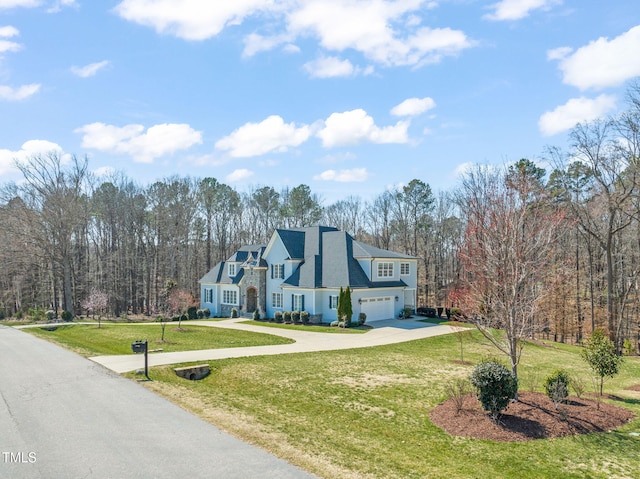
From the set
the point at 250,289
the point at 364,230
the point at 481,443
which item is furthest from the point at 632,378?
the point at 364,230

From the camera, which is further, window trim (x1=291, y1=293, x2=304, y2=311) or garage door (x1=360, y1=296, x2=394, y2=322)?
window trim (x1=291, y1=293, x2=304, y2=311)

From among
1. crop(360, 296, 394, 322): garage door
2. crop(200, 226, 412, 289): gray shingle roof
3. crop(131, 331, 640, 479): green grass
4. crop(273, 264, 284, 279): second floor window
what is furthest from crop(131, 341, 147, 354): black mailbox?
crop(273, 264, 284, 279): second floor window

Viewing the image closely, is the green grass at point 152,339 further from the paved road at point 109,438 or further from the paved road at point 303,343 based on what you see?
the paved road at point 109,438

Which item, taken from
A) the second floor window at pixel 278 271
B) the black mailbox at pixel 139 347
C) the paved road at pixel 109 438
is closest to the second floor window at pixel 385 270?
the second floor window at pixel 278 271

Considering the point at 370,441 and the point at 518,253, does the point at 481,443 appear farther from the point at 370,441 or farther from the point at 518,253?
the point at 518,253

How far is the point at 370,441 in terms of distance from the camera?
331 inches

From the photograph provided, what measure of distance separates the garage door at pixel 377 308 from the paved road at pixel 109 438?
2107 cm

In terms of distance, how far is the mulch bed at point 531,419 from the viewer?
8938mm

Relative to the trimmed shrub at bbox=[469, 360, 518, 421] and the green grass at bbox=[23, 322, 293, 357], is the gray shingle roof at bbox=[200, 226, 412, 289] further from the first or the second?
the trimmed shrub at bbox=[469, 360, 518, 421]

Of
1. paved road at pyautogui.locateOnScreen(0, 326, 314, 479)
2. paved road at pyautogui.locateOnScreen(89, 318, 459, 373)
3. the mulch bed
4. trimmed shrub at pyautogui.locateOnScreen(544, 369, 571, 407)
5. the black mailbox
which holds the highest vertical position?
Answer: the black mailbox

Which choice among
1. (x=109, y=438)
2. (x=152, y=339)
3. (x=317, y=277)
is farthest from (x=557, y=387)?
(x=317, y=277)

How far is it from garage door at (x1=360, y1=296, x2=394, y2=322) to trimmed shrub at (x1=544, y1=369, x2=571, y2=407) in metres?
20.4

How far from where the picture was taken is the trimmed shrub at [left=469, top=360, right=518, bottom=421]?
9.41 metres

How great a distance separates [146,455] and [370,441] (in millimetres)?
4228
